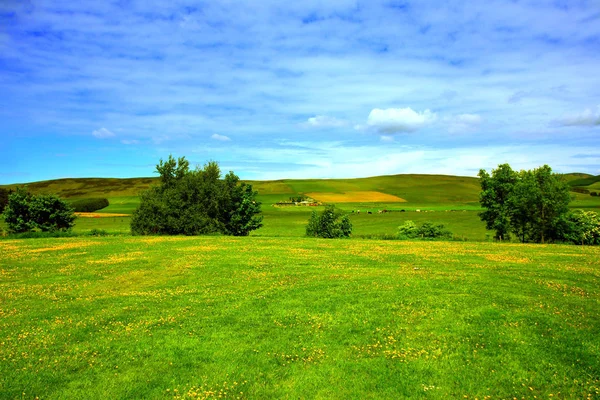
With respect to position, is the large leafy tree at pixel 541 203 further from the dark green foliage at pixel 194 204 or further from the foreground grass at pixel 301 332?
the dark green foliage at pixel 194 204

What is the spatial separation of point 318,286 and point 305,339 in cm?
703

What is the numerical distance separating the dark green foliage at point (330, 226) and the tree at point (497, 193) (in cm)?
2606

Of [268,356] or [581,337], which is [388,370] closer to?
[268,356]

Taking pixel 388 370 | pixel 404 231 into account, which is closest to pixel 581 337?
pixel 388 370

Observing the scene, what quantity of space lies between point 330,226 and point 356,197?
101972 millimetres

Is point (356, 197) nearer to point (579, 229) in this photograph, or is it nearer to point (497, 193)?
point (497, 193)

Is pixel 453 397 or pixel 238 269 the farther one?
pixel 238 269

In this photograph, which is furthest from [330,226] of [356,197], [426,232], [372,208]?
[356,197]

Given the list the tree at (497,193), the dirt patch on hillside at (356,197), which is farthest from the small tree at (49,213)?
the dirt patch on hillside at (356,197)

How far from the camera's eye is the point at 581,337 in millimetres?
12430

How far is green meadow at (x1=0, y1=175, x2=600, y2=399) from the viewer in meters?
9.85

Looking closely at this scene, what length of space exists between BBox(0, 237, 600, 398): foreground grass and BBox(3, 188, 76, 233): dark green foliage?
4731 cm

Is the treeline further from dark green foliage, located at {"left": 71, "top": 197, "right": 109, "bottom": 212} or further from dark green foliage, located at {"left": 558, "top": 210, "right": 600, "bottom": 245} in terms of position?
dark green foliage, located at {"left": 71, "top": 197, "right": 109, "bottom": 212}

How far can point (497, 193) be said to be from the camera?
6719cm
